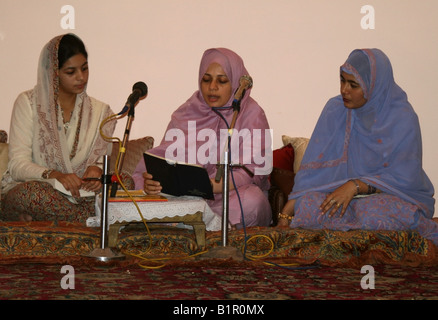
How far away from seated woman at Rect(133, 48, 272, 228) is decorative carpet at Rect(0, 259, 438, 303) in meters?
0.85

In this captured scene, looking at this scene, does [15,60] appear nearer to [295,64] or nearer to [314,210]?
[295,64]

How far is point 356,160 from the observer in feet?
13.4

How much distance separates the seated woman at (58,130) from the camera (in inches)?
159

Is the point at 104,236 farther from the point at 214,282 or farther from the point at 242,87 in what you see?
the point at 242,87

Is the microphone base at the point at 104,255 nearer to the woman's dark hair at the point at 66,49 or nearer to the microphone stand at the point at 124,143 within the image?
the microphone stand at the point at 124,143

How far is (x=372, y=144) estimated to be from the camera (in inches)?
158

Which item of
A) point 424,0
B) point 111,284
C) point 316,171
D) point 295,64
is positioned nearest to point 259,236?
point 316,171

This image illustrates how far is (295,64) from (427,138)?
1.21 metres

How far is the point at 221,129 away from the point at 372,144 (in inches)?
39.2

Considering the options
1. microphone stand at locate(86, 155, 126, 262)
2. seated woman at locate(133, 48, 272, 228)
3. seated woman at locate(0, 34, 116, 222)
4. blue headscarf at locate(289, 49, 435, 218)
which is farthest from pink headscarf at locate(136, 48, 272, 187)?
microphone stand at locate(86, 155, 126, 262)

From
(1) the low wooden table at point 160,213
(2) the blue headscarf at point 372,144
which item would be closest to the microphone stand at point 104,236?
(1) the low wooden table at point 160,213

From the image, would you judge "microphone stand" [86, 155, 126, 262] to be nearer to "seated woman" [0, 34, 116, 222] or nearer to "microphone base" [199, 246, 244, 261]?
"microphone base" [199, 246, 244, 261]

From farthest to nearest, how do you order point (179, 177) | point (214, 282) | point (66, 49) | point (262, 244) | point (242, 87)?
point (66, 49), point (262, 244), point (179, 177), point (242, 87), point (214, 282)

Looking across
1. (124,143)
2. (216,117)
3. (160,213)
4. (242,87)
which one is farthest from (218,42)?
(124,143)
